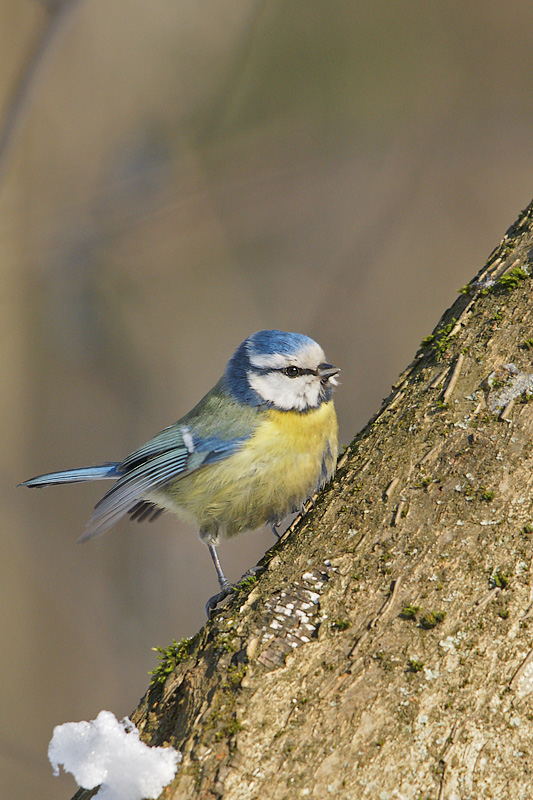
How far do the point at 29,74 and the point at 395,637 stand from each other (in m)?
2.00

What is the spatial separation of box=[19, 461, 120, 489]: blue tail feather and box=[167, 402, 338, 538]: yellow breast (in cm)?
53

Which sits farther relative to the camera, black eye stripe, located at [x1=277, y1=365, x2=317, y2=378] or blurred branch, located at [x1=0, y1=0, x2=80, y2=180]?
black eye stripe, located at [x1=277, y1=365, x2=317, y2=378]

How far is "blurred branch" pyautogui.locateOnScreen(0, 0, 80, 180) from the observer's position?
208 cm

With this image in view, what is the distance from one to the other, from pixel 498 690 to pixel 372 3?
5.74m

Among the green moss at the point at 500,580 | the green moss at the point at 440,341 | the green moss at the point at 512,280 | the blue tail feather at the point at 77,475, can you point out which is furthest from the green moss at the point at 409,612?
the blue tail feather at the point at 77,475

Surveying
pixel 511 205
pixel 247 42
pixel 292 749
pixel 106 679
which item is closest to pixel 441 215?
pixel 511 205

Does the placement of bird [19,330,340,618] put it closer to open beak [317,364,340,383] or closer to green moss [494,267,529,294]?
open beak [317,364,340,383]

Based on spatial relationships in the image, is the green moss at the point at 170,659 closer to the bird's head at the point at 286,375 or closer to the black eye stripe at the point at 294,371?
the bird's head at the point at 286,375

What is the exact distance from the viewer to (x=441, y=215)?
17.5 feet

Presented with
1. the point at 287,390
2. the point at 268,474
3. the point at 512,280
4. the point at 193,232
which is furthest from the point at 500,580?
the point at 193,232

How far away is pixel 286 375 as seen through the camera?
108 inches

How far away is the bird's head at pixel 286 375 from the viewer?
271 centimetres

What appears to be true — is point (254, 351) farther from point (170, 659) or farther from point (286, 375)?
point (170, 659)

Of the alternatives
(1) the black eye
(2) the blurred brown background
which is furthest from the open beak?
A: (2) the blurred brown background
